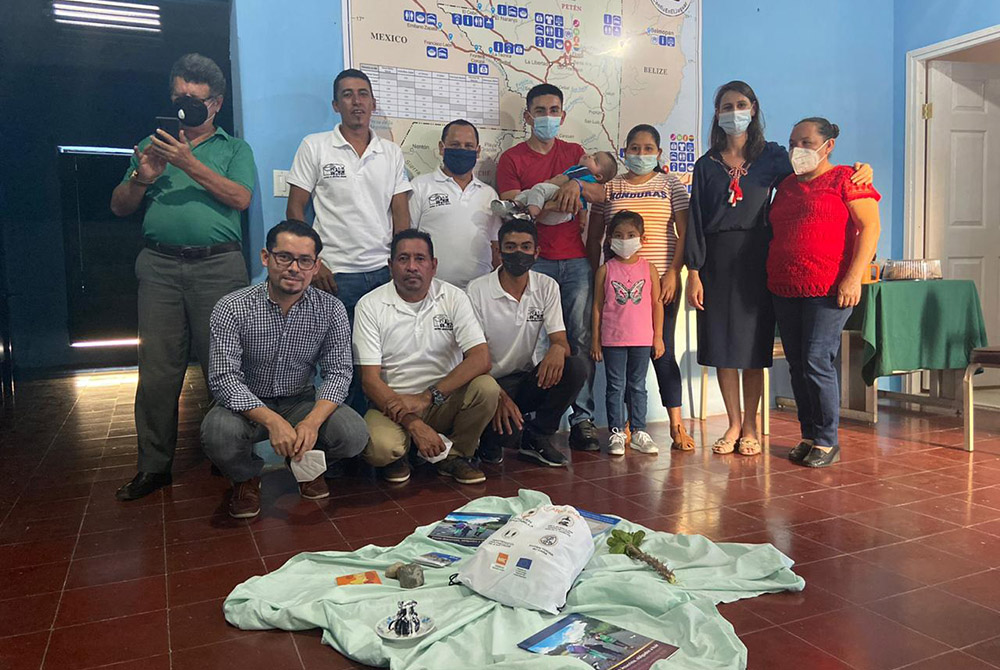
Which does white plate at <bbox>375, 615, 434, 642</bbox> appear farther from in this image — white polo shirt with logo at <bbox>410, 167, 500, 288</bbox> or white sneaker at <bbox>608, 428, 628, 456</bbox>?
white polo shirt with logo at <bbox>410, 167, 500, 288</bbox>

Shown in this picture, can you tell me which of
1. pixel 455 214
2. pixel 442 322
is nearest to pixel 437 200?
pixel 455 214

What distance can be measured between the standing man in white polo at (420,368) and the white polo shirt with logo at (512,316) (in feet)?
0.68

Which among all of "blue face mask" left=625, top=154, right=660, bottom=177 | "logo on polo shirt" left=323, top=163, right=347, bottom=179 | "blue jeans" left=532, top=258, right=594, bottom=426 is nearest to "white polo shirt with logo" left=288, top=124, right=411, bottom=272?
"logo on polo shirt" left=323, top=163, right=347, bottom=179

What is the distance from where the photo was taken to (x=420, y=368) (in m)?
3.15

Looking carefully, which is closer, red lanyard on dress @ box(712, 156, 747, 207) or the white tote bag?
the white tote bag

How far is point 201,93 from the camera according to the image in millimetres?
3061

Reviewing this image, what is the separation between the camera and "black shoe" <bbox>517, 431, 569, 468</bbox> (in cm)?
337

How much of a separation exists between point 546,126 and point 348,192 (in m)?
0.98

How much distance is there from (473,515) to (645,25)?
9.96ft

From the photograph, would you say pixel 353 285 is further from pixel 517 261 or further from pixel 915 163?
pixel 915 163

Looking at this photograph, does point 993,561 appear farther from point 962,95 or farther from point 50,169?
point 50,169

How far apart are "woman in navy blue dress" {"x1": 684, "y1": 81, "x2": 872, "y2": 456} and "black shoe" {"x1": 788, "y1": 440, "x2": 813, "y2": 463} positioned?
168 mm

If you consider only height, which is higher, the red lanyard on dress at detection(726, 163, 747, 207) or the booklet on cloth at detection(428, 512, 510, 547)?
the red lanyard on dress at detection(726, 163, 747, 207)

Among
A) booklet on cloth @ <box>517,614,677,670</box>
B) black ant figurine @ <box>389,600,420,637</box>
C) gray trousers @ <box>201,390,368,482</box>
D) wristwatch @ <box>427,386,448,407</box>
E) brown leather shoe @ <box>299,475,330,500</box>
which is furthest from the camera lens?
wristwatch @ <box>427,386,448,407</box>
